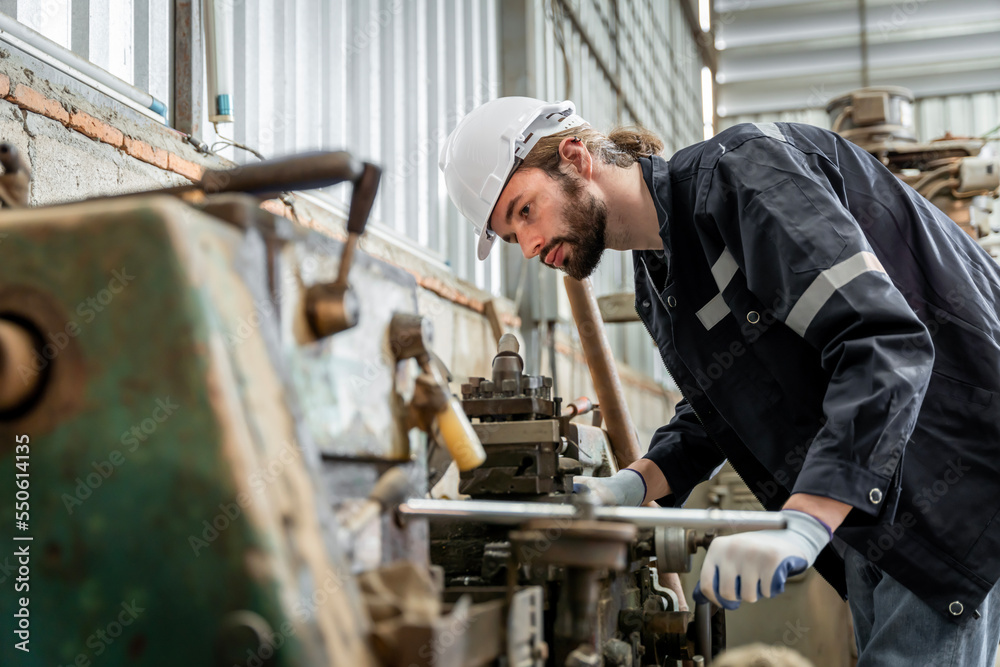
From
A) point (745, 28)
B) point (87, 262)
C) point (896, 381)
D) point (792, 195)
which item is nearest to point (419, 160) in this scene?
point (792, 195)

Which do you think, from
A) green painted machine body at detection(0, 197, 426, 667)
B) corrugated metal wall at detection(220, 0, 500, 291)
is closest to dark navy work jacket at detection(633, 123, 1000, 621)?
green painted machine body at detection(0, 197, 426, 667)

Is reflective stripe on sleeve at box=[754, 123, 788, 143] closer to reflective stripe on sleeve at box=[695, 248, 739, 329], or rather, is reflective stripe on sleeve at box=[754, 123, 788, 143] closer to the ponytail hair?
reflective stripe on sleeve at box=[695, 248, 739, 329]

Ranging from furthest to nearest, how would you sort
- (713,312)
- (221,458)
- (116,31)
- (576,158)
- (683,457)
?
(116,31) → (683,457) → (576,158) → (713,312) → (221,458)

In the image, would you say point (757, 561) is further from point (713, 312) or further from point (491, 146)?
point (491, 146)

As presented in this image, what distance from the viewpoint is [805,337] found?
4.16ft

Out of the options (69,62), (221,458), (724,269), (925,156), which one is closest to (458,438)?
(221,458)

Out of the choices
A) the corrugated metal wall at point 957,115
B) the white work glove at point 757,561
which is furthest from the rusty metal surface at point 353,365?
the corrugated metal wall at point 957,115

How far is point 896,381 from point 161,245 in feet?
2.91

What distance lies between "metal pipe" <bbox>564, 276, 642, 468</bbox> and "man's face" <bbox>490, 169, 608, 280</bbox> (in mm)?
446

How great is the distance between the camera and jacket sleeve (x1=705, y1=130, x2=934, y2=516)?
1109mm

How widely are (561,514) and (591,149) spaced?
3.26 feet

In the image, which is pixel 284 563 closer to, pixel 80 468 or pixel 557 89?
pixel 80 468

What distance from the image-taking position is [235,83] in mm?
2439

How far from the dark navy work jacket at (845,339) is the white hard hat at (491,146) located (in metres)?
0.23
